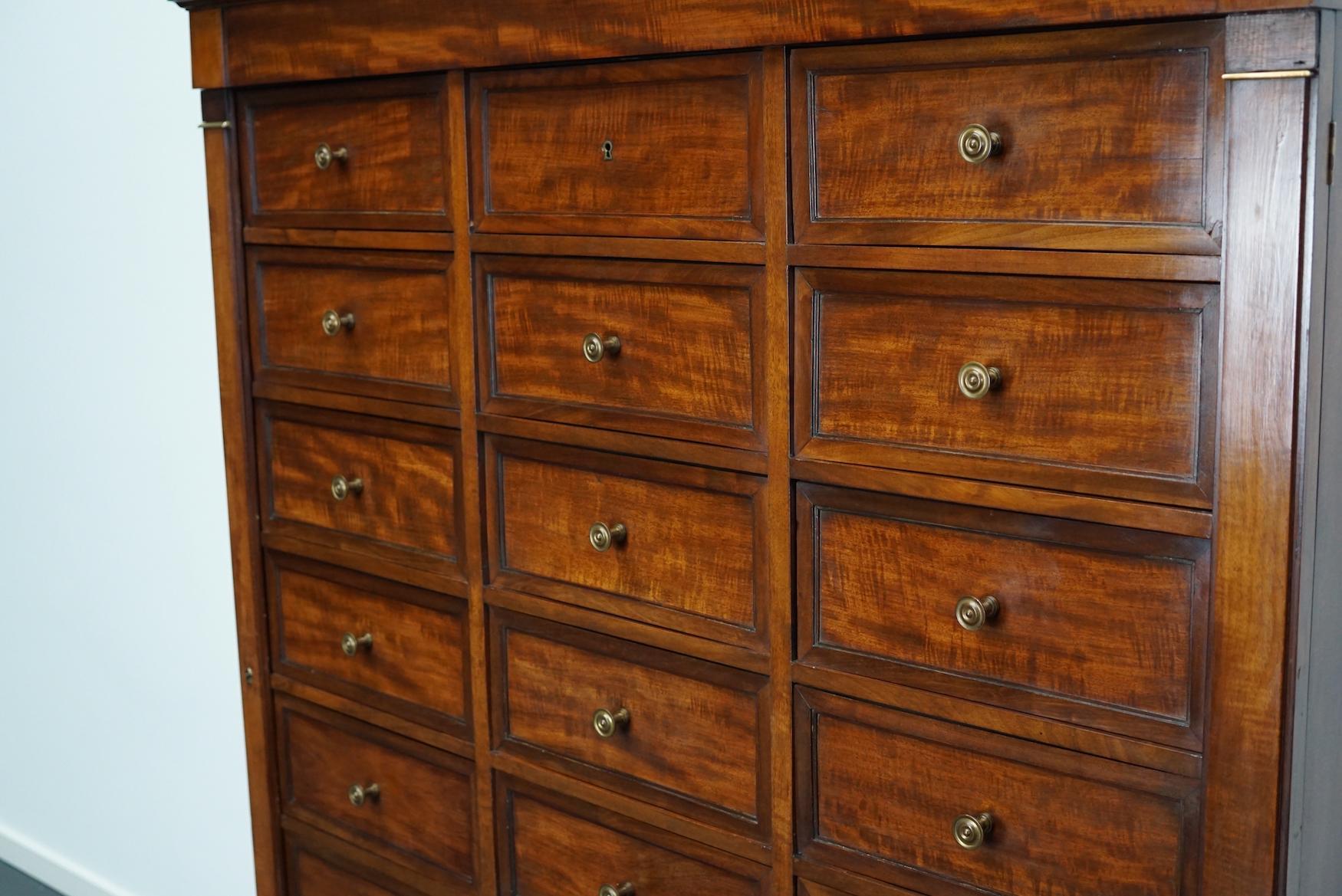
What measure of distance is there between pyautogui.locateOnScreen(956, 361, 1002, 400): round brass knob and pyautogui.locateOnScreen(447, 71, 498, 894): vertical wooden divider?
2.23ft

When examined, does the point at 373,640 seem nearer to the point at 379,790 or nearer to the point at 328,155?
the point at 379,790

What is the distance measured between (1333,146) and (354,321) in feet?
4.07

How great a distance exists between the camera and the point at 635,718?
5.77ft

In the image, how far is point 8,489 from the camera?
3.25 m

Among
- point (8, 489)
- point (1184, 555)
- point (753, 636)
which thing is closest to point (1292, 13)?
point (1184, 555)

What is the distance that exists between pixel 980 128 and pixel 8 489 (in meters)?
2.61

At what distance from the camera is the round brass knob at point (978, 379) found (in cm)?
139

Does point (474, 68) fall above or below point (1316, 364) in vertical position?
above

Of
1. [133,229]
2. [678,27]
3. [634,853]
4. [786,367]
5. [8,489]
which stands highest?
[678,27]

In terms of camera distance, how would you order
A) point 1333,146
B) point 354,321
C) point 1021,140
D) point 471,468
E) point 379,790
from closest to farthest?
point 1333,146
point 1021,140
point 471,468
point 354,321
point 379,790

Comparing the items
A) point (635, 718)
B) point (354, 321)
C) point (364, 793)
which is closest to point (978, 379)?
point (635, 718)

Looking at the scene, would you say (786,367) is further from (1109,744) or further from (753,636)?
(1109,744)

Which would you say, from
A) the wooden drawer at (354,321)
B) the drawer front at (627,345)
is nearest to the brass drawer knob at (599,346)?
the drawer front at (627,345)

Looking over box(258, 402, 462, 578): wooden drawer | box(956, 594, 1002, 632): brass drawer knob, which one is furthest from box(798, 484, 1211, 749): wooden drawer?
box(258, 402, 462, 578): wooden drawer
